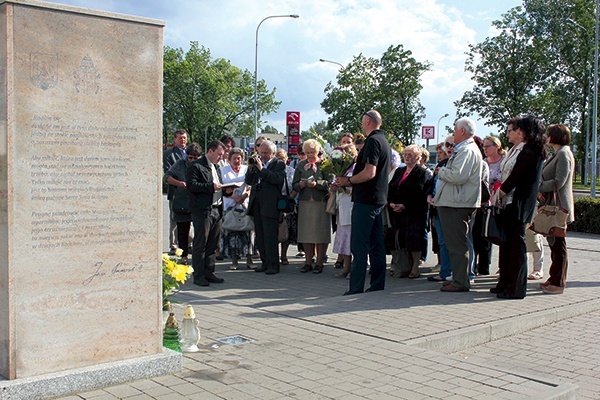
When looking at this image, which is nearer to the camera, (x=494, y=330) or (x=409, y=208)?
(x=494, y=330)

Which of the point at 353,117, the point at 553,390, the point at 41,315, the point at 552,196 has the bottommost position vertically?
the point at 553,390

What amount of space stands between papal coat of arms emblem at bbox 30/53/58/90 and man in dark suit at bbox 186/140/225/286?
4.81 meters

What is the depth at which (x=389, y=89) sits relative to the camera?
141 feet

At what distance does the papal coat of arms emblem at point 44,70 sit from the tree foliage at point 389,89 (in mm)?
38368

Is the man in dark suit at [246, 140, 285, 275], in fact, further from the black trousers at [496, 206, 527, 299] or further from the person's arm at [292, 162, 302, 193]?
the black trousers at [496, 206, 527, 299]

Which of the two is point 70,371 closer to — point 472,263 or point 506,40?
point 472,263

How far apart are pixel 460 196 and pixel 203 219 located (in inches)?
132

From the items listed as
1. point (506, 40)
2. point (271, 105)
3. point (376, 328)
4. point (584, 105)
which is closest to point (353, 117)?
point (506, 40)

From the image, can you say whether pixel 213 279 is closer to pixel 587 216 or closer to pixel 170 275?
pixel 170 275

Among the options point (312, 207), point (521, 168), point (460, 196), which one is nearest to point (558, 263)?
point (521, 168)

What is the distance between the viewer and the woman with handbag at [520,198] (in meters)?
7.85

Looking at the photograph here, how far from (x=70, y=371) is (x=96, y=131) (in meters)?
1.56

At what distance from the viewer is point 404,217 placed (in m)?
9.69

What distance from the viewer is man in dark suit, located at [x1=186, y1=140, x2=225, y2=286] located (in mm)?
8969
